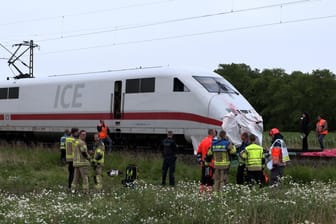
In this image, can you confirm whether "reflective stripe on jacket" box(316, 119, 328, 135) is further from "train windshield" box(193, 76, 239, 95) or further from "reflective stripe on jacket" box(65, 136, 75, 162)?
Result: "reflective stripe on jacket" box(65, 136, 75, 162)

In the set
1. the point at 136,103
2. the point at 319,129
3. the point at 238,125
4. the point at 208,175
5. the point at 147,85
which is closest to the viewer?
the point at 208,175

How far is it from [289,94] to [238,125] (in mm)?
66062

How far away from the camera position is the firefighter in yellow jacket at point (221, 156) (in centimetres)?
1341

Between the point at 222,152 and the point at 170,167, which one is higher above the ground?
the point at 222,152

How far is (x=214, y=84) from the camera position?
20.8 metres

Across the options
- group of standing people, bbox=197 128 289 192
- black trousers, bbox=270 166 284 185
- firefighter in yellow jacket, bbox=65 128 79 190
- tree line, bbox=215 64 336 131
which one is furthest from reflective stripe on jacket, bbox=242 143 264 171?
tree line, bbox=215 64 336 131

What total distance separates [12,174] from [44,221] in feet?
34.6

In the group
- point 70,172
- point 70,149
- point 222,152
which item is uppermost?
point 222,152

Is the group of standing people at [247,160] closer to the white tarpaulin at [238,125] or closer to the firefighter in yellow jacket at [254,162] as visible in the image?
the firefighter in yellow jacket at [254,162]

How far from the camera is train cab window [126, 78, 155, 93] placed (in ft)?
70.5

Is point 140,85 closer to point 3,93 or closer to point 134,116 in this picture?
point 134,116

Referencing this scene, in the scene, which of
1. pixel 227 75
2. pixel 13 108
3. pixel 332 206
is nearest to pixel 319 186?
pixel 332 206

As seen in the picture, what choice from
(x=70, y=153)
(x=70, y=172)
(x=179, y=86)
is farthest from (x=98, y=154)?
(x=179, y=86)

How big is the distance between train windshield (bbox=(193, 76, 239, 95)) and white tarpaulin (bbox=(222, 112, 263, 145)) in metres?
1.43
